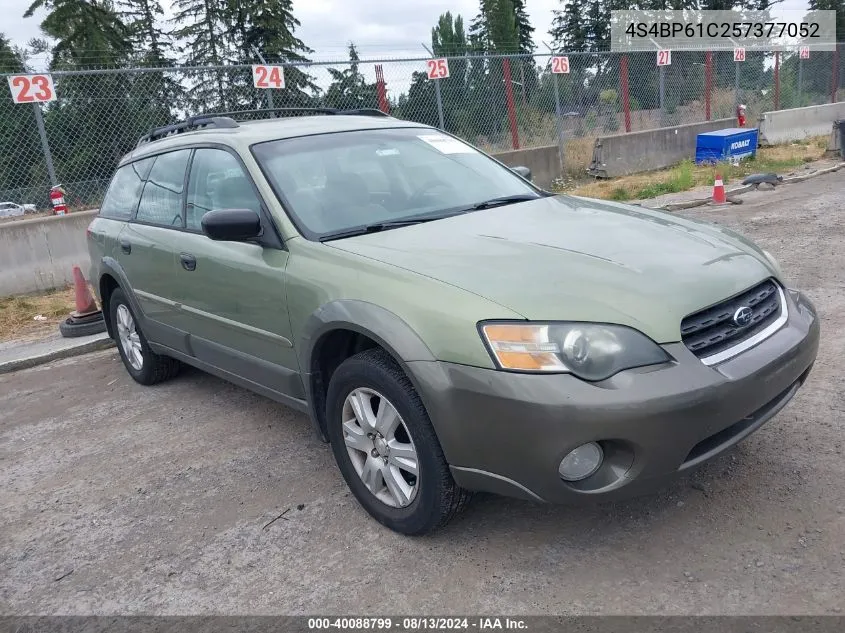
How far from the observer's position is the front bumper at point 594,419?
92.9 inches

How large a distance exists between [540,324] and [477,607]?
101cm

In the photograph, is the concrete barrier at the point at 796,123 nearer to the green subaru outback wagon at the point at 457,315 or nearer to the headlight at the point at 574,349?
the green subaru outback wagon at the point at 457,315

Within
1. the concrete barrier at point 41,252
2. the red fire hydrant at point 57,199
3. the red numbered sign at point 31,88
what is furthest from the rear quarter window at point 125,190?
the red numbered sign at point 31,88

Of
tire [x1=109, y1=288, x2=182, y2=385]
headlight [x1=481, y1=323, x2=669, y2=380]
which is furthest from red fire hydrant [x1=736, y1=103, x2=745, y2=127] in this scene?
headlight [x1=481, y1=323, x2=669, y2=380]

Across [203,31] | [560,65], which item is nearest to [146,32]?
[203,31]

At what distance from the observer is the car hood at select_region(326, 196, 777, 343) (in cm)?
253

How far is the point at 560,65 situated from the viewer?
571 inches

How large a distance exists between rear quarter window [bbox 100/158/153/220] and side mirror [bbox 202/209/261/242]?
1.78 m

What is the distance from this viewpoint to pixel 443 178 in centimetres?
393

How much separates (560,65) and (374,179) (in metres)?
12.0

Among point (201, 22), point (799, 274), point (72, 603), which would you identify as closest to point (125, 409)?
point (72, 603)

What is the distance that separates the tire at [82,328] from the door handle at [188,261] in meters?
3.03

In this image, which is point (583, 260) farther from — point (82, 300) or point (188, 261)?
point (82, 300)

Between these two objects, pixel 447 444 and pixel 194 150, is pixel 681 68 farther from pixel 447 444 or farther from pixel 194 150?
pixel 447 444
